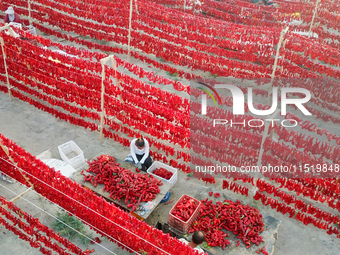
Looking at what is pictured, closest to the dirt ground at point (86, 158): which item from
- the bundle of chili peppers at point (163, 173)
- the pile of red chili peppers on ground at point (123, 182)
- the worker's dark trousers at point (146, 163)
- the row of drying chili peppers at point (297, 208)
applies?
the row of drying chili peppers at point (297, 208)

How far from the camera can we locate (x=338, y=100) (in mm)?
9789

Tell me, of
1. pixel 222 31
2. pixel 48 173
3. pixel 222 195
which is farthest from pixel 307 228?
pixel 222 31

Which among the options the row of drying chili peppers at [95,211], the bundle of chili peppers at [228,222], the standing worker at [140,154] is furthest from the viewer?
the standing worker at [140,154]

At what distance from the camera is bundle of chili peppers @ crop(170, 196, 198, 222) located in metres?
5.62

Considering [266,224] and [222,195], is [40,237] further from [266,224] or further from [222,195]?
[266,224]

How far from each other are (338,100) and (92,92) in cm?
784

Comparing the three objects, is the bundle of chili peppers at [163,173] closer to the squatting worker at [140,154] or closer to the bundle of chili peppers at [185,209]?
the squatting worker at [140,154]

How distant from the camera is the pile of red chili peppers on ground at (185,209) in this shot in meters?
5.62

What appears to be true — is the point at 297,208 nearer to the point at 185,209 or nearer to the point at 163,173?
the point at 185,209

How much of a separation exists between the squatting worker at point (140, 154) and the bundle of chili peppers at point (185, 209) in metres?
1.40

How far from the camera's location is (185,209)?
18.9ft

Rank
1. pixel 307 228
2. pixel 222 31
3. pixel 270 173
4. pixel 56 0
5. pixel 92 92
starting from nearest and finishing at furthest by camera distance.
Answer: pixel 307 228 → pixel 270 173 → pixel 92 92 → pixel 222 31 → pixel 56 0

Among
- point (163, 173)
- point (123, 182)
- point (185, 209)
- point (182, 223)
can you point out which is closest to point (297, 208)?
point (185, 209)

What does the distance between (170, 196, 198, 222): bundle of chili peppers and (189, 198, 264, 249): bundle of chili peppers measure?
19 centimetres
